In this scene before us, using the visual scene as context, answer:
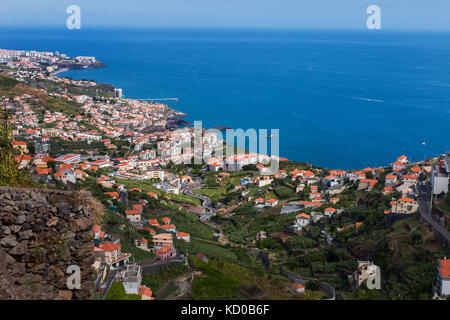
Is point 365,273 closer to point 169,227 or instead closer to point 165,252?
point 165,252

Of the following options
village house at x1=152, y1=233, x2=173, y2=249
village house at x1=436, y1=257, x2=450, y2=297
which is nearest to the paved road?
village house at x1=436, y1=257, x2=450, y2=297

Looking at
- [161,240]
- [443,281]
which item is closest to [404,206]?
[443,281]

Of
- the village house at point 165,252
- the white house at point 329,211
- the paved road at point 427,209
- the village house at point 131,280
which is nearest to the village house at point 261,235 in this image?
the white house at point 329,211

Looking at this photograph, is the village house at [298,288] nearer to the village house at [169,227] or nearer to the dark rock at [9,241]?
the village house at [169,227]

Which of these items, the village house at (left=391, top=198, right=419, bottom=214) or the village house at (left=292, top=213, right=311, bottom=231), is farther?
the village house at (left=292, top=213, right=311, bottom=231)

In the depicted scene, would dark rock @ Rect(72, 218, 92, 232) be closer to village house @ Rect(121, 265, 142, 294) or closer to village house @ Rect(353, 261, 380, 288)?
village house @ Rect(121, 265, 142, 294)

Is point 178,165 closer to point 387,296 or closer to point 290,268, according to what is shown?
point 290,268

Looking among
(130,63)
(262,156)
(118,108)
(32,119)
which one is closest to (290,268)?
(262,156)
